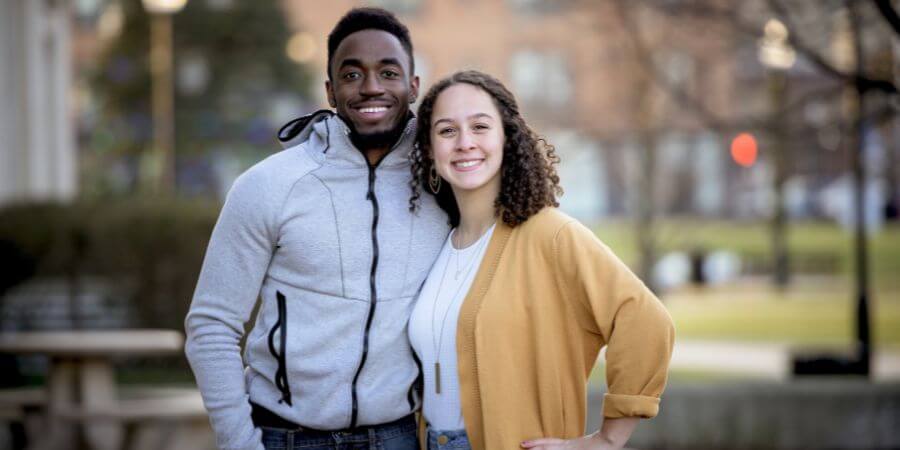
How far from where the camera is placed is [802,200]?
48.0 meters

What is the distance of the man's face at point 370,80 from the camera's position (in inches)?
135

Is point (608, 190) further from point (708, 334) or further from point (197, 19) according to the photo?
point (708, 334)

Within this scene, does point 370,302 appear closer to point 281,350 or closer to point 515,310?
point 281,350

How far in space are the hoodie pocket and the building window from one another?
114 ft

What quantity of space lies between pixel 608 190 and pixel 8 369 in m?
38.6

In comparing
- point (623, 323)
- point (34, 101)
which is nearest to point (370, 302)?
point (623, 323)

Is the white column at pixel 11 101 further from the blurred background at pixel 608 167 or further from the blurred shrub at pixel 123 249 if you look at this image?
the blurred shrub at pixel 123 249

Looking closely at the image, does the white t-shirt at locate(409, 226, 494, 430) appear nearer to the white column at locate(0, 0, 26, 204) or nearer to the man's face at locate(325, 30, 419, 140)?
the man's face at locate(325, 30, 419, 140)

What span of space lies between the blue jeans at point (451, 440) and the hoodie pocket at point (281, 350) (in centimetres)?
43

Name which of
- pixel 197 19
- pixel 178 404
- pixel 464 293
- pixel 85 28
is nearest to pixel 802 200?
pixel 197 19

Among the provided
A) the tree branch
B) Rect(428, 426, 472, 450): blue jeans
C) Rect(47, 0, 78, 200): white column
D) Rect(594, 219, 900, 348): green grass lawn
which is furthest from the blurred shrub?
Rect(428, 426, 472, 450): blue jeans

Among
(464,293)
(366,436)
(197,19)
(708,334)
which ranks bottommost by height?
(708,334)

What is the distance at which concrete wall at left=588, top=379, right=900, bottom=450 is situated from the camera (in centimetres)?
862

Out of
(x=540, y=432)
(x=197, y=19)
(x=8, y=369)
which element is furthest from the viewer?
(x=197, y=19)
